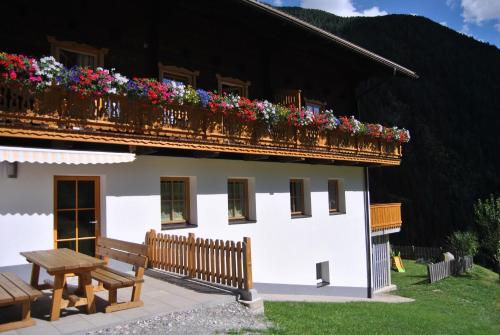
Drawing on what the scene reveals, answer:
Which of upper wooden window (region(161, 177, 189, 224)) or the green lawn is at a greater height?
upper wooden window (region(161, 177, 189, 224))

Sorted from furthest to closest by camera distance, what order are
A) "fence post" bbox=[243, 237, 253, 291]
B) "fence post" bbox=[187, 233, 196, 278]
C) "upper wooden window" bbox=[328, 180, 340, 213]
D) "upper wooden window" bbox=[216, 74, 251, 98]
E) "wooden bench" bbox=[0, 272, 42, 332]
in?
"upper wooden window" bbox=[328, 180, 340, 213], "upper wooden window" bbox=[216, 74, 251, 98], "fence post" bbox=[187, 233, 196, 278], "fence post" bbox=[243, 237, 253, 291], "wooden bench" bbox=[0, 272, 42, 332]

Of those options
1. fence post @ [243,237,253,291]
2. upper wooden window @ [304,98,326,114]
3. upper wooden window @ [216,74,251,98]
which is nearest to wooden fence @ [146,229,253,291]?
fence post @ [243,237,253,291]

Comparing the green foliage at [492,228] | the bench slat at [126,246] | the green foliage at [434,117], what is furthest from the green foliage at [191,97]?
the green foliage at [434,117]

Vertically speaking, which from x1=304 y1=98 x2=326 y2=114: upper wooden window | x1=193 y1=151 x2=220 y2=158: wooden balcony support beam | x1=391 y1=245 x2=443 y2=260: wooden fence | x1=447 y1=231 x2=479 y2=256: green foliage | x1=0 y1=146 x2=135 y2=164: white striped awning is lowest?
x1=391 y1=245 x2=443 y2=260: wooden fence

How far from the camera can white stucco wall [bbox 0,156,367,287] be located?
338 inches

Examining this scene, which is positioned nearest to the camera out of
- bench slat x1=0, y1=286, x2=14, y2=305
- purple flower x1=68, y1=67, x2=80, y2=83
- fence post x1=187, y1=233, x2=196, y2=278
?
bench slat x1=0, y1=286, x2=14, y2=305

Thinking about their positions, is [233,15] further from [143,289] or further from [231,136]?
[143,289]

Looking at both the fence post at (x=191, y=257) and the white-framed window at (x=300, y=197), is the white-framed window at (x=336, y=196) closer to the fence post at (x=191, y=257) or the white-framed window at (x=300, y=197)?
the white-framed window at (x=300, y=197)

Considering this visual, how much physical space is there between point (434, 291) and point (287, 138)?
12.5 metres

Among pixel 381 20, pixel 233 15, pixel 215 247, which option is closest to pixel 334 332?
pixel 215 247

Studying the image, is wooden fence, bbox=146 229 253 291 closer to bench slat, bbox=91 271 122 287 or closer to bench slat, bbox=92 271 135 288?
bench slat, bbox=92 271 135 288

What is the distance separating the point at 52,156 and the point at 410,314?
967cm

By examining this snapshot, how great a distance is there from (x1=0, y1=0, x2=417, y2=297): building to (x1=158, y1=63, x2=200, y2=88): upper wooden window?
33mm

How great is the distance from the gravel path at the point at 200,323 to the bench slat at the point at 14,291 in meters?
0.97
